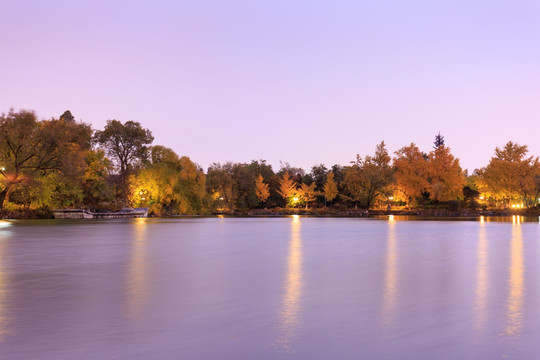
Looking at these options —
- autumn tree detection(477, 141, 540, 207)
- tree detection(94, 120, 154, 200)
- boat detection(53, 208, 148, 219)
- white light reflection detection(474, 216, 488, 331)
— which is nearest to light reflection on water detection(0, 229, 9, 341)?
white light reflection detection(474, 216, 488, 331)

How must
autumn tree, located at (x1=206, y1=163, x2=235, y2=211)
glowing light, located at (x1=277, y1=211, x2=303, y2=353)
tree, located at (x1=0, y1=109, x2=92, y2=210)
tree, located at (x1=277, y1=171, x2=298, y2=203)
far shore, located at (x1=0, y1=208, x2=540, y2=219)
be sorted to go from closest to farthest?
glowing light, located at (x1=277, y1=211, x2=303, y2=353), tree, located at (x1=0, y1=109, x2=92, y2=210), far shore, located at (x1=0, y1=208, x2=540, y2=219), autumn tree, located at (x1=206, y1=163, x2=235, y2=211), tree, located at (x1=277, y1=171, x2=298, y2=203)

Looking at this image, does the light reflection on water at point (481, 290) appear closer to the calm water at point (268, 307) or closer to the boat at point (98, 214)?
the calm water at point (268, 307)

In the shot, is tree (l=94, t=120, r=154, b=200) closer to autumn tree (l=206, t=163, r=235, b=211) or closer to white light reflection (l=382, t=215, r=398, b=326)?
autumn tree (l=206, t=163, r=235, b=211)

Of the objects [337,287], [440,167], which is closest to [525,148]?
[440,167]

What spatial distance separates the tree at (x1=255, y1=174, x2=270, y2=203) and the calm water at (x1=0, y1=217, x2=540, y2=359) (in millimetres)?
78646

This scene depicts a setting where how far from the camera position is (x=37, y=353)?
5.81 meters

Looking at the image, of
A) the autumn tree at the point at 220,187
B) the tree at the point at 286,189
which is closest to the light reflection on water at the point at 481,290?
the autumn tree at the point at 220,187

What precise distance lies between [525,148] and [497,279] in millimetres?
77408

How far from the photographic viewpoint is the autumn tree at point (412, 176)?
79.7 meters

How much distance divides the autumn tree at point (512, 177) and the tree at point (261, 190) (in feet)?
123

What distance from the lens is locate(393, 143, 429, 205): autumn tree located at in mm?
79688

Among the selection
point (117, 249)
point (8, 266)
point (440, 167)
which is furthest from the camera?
point (440, 167)

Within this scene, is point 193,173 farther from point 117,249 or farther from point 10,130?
point 117,249

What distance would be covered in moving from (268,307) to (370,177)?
76493 mm
